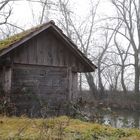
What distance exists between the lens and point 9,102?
590 inches

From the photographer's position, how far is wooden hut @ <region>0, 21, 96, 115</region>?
1538cm

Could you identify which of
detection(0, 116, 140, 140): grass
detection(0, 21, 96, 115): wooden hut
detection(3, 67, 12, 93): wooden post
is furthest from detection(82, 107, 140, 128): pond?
detection(0, 116, 140, 140): grass

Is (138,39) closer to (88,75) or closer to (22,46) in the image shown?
(88,75)

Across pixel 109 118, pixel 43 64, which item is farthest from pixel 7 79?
pixel 109 118

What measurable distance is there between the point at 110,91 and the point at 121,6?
9.71m

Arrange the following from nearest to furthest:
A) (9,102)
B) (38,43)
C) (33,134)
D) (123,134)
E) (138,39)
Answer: (33,134), (123,134), (9,102), (38,43), (138,39)

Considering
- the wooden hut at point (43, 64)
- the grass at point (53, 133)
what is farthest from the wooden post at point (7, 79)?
the grass at point (53, 133)

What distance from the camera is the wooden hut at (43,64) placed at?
606 inches

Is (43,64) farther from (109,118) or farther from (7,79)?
(109,118)

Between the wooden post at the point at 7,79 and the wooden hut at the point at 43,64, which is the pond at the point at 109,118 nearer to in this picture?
the wooden hut at the point at 43,64

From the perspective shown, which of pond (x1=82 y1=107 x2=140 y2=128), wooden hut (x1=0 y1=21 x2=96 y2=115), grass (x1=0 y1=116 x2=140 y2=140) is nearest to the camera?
grass (x1=0 y1=116 x2=140 y2=140)

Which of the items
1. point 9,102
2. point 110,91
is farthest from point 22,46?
point 110,91

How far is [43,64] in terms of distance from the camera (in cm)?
1638

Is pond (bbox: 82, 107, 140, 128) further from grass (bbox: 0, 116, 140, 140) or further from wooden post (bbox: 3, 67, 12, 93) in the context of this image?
grass (bbox: 0, 116, 140, 140)
